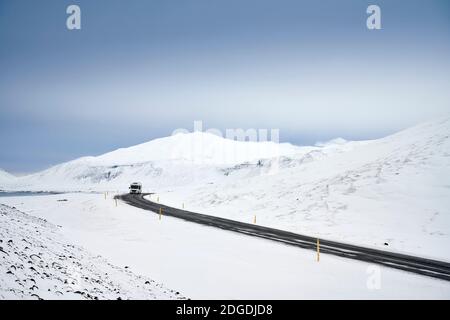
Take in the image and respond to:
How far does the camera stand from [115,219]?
106ft

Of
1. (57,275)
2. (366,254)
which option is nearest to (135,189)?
(366,254)

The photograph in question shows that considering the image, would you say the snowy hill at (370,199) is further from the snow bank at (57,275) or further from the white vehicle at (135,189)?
the white vehicle at (135,189)

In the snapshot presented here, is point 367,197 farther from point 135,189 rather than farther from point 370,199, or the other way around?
point 135,189

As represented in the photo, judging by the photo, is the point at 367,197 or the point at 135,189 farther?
the point at 135,189

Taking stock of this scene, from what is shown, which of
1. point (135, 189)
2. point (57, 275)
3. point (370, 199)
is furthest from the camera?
point (135, 189)

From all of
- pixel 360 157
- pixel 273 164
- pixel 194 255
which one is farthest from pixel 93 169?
pixel 194 255

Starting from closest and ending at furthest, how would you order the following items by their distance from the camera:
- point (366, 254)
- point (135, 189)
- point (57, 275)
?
point (57, 275)
point (366, 254)
point (135, 189)

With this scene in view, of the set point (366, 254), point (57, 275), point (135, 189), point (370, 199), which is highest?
point (57, 275)

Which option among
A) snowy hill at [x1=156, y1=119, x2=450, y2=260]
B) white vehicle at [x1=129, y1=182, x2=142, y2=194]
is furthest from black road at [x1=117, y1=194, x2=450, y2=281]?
white vehicle at [x1=129, y1=182, x2=142, y2=194]

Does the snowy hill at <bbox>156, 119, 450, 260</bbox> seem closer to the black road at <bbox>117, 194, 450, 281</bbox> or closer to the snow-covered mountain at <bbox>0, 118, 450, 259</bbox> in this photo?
the snow-covered mountain at <bbox>0, 118, 450, 259</bbox>

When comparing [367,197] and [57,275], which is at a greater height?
[57,275]
